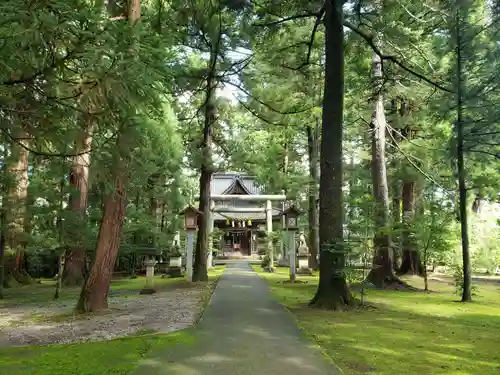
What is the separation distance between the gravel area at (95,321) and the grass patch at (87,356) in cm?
51

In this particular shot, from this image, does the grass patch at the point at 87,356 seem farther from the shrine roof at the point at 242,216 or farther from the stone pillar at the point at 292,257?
the shrine roof at the point at 242,216

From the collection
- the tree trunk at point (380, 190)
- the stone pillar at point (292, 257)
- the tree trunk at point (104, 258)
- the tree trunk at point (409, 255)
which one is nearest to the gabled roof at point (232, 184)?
the tree trunk at point (409, 255)

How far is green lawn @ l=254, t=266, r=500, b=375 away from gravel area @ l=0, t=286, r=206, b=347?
6.52ft

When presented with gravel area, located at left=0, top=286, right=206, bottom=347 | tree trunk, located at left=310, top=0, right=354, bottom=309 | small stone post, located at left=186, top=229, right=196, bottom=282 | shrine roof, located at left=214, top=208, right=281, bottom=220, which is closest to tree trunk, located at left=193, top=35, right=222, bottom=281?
small stone post, located at left=186, top=229, right=196, bottom=282

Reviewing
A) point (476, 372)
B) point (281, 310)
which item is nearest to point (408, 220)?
point (281, 310)

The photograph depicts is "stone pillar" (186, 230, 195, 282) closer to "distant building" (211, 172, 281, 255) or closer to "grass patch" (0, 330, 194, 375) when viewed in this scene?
"grass patch" (0, 330, 194, 375)

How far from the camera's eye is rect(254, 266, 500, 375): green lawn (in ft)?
13.3

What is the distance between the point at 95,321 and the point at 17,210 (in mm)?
6009

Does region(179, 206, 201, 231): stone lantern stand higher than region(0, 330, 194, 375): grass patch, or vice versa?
region(179, 206, 201, 231): stone lantern

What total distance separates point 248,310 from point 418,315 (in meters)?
3.05

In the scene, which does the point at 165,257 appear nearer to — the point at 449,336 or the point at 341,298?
the point at 341,298

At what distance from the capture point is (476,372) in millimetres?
3930

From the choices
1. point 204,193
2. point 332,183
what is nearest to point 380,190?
point 332,183

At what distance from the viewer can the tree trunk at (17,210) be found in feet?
33.3
